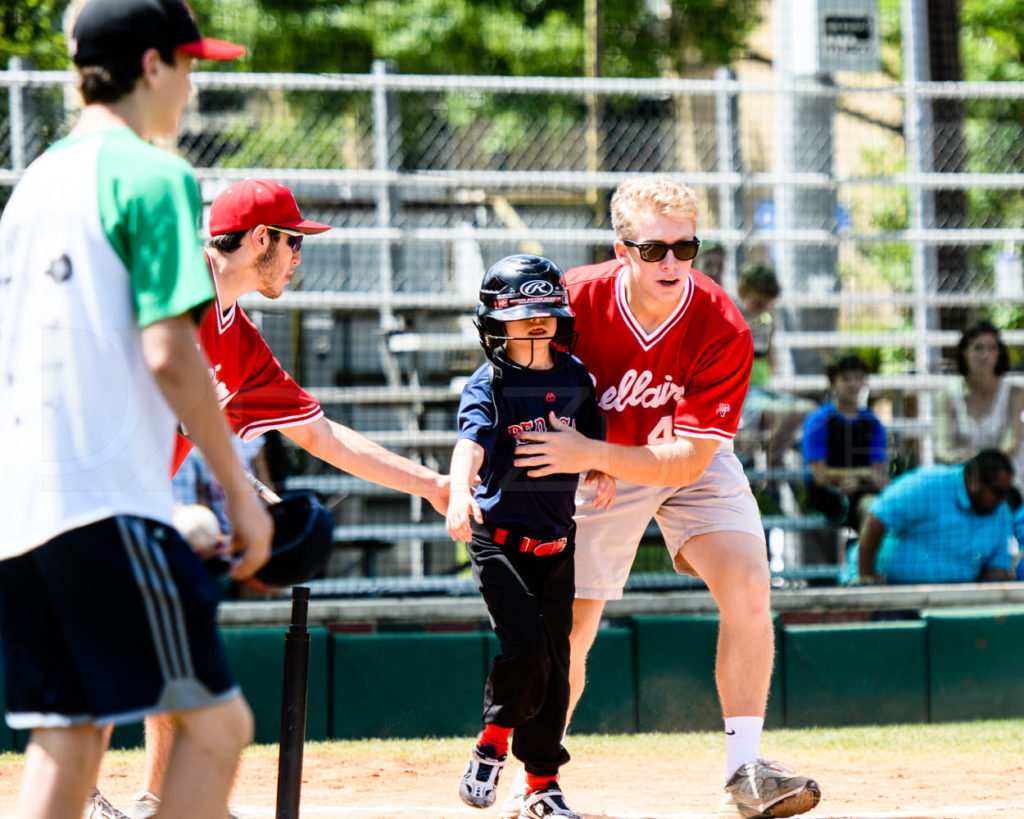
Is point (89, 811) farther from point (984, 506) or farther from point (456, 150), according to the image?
point (456, 150)

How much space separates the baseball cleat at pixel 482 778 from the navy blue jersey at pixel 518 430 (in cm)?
74

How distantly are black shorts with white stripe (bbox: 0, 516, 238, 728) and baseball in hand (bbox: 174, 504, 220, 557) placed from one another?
0.48ft

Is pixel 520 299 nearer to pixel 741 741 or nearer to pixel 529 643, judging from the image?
Result: pixel 529 643

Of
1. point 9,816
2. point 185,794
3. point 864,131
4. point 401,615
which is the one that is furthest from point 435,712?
point 864,131

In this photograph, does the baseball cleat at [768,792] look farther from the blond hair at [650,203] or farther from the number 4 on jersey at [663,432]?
the blond hair at [650,203]

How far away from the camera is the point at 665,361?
452 cm

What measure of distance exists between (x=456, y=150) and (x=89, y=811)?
7.65 m

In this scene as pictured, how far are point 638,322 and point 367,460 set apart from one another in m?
1.06

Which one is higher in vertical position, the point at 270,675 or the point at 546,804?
the point at 546,804

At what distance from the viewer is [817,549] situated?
812cm

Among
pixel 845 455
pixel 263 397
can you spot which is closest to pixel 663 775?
pixel 263 397

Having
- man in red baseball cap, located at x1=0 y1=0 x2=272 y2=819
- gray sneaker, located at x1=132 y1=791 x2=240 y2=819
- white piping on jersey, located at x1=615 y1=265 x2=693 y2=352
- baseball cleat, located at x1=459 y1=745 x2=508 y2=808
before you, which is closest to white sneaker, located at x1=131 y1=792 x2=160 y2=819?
gray sneaker, located at x1=132 y1=791 x2=240 y2=819

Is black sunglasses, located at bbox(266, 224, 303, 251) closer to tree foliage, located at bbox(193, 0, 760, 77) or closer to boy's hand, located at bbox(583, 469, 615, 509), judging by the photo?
boy's hand, located at bbox(583, 469, 615, 509)

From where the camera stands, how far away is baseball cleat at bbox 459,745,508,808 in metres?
4.30
